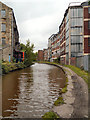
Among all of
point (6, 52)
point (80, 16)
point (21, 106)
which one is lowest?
point (21, 106)

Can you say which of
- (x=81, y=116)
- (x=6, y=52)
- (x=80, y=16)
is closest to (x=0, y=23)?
(x=6, y=52)

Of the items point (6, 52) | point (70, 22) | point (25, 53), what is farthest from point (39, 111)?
point (25, 53)

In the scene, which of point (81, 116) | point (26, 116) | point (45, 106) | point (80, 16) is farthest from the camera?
point (80, 16)

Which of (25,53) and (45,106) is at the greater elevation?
(25,53)

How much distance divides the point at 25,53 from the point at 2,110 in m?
34.9

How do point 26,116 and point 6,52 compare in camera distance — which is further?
point 6,52

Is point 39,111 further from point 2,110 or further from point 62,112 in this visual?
point 2,110

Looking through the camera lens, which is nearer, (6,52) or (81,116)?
(81,116)

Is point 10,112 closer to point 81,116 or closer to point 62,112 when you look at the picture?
point 62,112

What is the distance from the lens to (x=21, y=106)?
19.2ft

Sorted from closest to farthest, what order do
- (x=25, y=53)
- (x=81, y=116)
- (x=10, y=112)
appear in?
(x=81, y=116) < (x=10, y=112) < (x=25, y=53)

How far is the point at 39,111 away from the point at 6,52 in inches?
980

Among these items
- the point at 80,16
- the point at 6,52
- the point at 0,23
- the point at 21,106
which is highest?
the point at 80,16

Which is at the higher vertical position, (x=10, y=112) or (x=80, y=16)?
(x=80, y=16)
